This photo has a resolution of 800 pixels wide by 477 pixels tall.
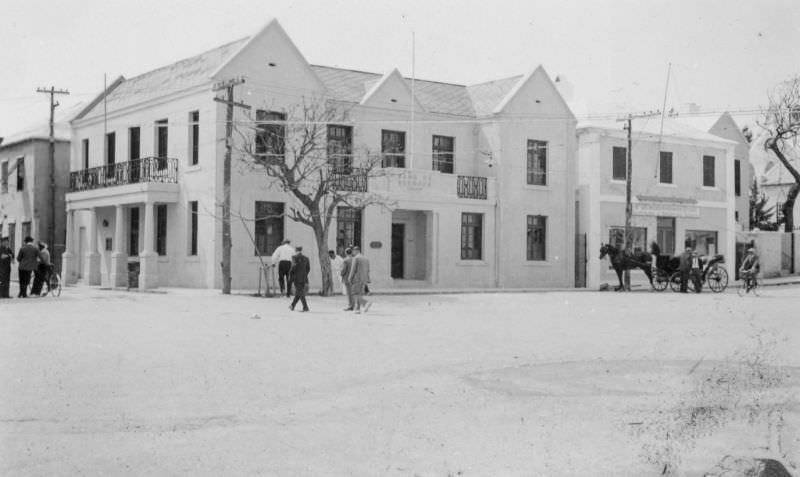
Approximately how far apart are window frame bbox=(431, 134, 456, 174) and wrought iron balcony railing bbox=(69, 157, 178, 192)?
33.1ft

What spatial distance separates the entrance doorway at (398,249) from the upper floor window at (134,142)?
1033 centimetres

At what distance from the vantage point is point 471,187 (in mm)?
34125

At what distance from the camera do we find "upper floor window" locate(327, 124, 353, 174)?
30094 mm

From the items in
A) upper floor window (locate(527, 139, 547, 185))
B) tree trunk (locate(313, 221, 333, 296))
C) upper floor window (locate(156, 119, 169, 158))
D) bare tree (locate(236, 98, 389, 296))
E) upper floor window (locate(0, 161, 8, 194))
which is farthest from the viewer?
upper floor window (locate(0, 161, 8, 194))

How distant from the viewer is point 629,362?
11789 mm

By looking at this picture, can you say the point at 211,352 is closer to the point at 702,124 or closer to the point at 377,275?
the point at 377,275

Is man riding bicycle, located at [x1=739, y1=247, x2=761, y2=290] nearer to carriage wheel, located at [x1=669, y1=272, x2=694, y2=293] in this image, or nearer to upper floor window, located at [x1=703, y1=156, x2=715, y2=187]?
carriage wheel, located at [x1=669, y1=272, x2=694, y2=293]

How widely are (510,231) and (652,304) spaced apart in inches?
475

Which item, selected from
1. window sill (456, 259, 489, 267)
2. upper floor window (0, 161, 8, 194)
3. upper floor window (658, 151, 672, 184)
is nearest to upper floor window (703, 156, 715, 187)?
upper floor window (658, 151, 672, 184)

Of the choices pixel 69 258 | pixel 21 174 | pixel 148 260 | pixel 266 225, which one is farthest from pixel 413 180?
pixel 21 174

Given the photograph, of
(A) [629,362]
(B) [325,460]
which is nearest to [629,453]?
(B) [325,460]

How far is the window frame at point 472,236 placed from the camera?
34250 millimetres

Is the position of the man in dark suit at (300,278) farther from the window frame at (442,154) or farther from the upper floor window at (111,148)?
the upper floor window at (111,148)

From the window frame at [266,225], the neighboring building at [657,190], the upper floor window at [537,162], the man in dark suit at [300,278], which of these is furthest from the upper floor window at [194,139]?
the neighboring building at [657,190]
